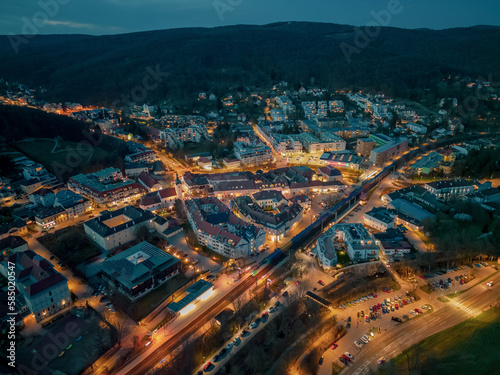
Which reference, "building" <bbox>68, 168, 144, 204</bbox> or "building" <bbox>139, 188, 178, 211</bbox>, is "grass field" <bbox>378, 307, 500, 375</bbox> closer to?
"building" <bbox>139, 188, 178, 211</bbox>

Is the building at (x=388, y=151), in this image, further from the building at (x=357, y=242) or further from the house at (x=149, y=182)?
the house at (x=149, y=182)

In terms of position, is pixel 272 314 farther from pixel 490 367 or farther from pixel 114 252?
pixel 114 252

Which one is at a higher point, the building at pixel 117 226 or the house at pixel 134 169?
the house at pixel 134 169

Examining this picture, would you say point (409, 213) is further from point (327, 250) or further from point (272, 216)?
point (272, 216)

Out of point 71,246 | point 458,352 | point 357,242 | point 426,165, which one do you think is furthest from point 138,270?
point 426,165

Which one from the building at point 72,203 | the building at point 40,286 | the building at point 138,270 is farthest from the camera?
the building at point 72,203

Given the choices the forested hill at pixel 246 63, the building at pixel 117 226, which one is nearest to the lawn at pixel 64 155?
the building at pixel 117 226

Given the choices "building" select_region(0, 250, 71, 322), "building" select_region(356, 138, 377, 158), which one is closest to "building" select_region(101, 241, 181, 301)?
"building" select_region(0, 250, 71, 322)
